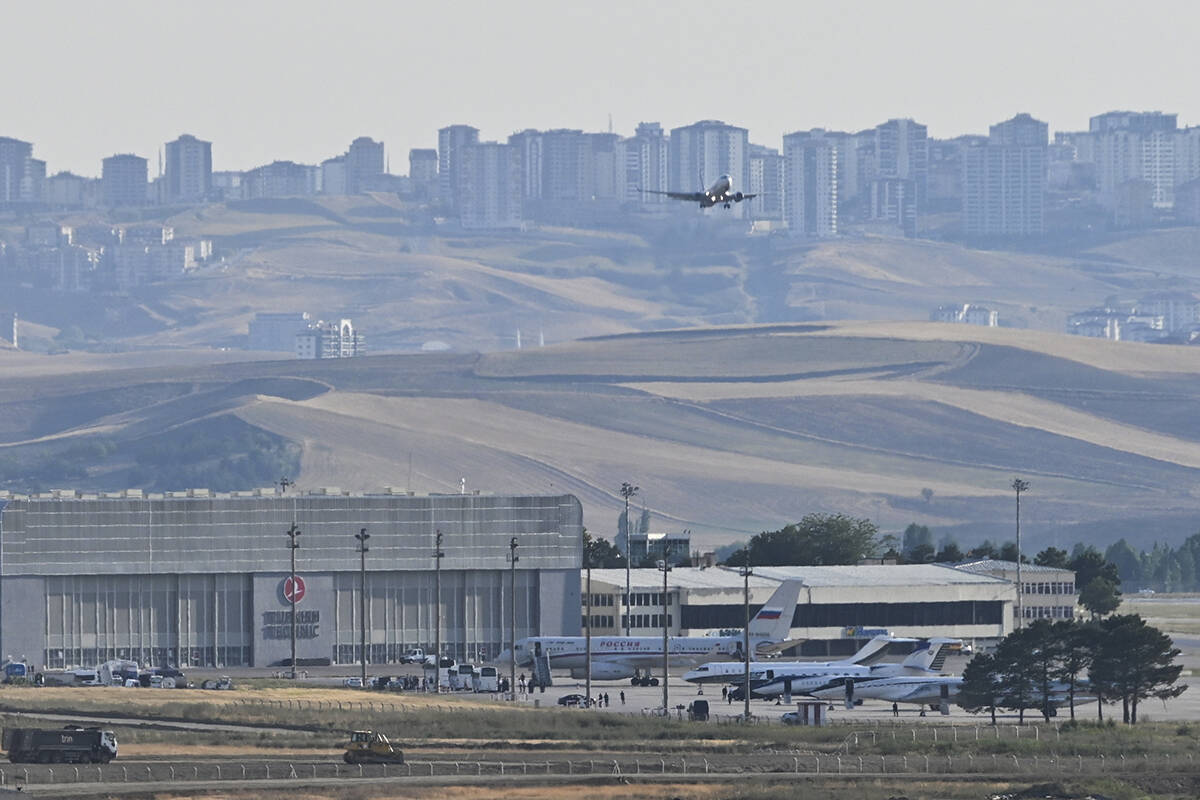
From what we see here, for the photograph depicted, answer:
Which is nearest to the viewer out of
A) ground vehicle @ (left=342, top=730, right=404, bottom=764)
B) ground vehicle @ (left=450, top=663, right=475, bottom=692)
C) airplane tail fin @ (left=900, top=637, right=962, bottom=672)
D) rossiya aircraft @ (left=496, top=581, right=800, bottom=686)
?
ground vehicle @ (left=342, top=730, right=404, bottom=764)

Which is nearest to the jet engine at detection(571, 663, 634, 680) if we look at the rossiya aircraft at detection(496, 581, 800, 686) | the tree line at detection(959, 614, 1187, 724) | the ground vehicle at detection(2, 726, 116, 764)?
the rossiya aircraft at detection(496, 581, 800, 686)

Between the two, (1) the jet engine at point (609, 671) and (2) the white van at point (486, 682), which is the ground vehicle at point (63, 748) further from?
(1) the jet engine at point (609, 671)

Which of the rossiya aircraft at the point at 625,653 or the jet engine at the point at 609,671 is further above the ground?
the rossiya aircraft at the point at 625,653

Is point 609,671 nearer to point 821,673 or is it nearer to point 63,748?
point 821,673

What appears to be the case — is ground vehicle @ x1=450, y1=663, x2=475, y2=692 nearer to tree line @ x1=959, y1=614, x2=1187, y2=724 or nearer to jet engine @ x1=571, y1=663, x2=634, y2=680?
jet engine @ x1=571, y1=663, x2=634, y2=680

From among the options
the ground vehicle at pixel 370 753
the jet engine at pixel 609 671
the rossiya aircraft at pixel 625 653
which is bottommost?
the jet engine at pixel 609 671

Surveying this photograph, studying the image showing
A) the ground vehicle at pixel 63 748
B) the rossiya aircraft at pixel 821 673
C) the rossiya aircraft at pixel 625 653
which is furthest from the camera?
the rossiya aircraft at pixel 625 653

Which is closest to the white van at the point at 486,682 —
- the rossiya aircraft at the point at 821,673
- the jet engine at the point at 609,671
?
the jet engine at the point at 609,671

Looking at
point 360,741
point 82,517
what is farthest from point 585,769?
point 82,517
